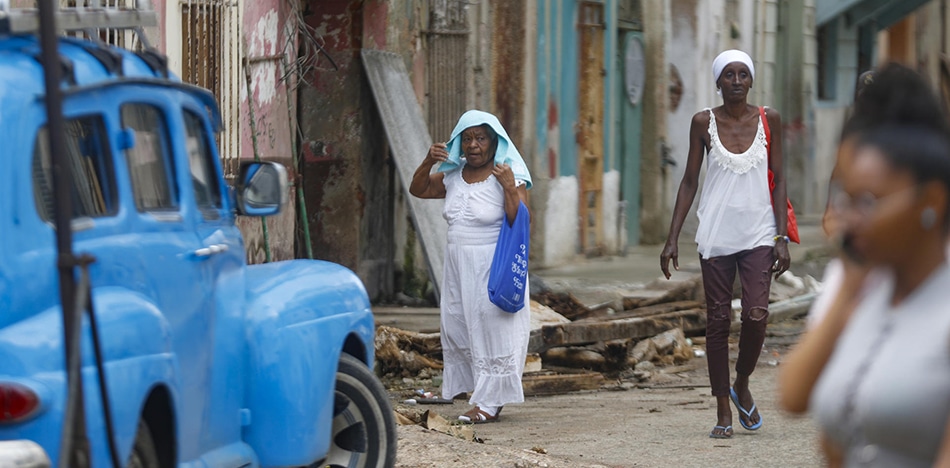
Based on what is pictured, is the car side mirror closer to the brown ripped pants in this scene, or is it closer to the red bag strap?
the brown ripped pants

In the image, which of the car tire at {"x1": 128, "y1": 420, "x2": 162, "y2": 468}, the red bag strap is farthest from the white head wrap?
the car tire at {"x1": 128, "y1": 420, "x2": 162, "y2": 468}

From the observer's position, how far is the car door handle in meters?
5.01

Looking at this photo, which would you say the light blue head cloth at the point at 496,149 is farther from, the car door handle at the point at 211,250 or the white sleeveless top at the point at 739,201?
the car door handle at the point at 211,250

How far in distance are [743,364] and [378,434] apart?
267 centimetres

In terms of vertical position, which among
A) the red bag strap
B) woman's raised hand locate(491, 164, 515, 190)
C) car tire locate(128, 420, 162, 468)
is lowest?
car tire locate(128, 420, 162, 468)

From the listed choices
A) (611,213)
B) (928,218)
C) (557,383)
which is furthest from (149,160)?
(611,213)

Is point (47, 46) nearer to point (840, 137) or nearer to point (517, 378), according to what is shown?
point (840, 137)

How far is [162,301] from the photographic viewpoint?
4.65 m

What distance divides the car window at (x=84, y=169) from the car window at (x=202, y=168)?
0.65 meters

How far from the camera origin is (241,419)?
17.4 feet

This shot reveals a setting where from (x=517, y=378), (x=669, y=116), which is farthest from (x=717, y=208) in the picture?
(x=669, y=116)

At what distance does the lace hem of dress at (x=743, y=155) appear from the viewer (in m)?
7.95

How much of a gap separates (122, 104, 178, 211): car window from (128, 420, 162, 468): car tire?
67 centimetres

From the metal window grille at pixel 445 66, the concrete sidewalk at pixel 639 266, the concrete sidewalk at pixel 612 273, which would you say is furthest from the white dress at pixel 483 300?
the concrete sidewalk at pixel 639 266
